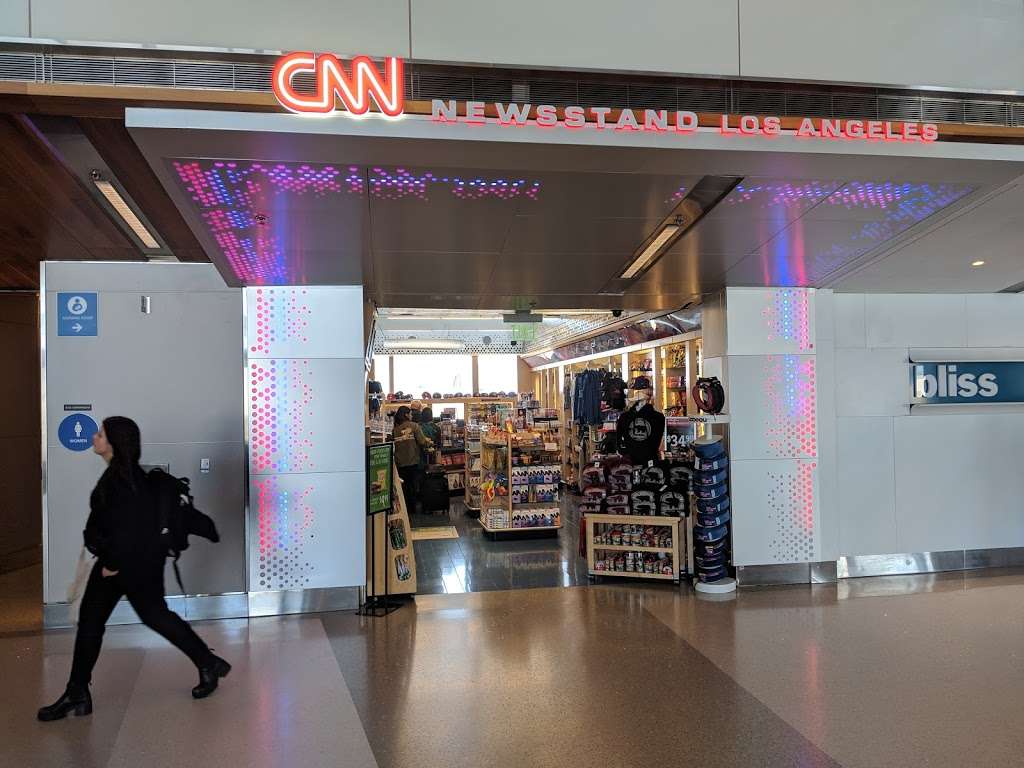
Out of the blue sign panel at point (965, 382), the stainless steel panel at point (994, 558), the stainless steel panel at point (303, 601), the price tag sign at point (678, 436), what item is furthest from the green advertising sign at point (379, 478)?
the stainless steel panel at point (994, 558)

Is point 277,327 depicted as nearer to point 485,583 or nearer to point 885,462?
point 485,583

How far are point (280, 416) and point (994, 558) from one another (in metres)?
7.09

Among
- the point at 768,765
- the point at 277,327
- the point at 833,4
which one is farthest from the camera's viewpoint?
the point at 277,327

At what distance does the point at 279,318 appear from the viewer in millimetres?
6457

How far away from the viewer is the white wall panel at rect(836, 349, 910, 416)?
749 cm

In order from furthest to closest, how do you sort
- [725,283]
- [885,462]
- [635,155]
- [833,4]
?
1. [885,462]
2. [725,283]
3. [833,4]
4. [635,155]

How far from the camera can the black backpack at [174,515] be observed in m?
4.40

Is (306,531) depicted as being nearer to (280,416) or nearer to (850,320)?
A: (280,416)

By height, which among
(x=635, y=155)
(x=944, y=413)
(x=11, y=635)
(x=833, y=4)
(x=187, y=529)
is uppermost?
(x=833, y=4)

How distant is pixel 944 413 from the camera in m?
7.70

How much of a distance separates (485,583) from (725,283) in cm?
358

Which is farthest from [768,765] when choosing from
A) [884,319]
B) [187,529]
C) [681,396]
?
[681,396]

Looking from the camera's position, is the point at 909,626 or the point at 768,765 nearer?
the point at 768,765

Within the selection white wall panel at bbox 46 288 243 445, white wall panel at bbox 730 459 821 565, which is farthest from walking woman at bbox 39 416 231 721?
white wall panel at bbox 730 459 821 565
